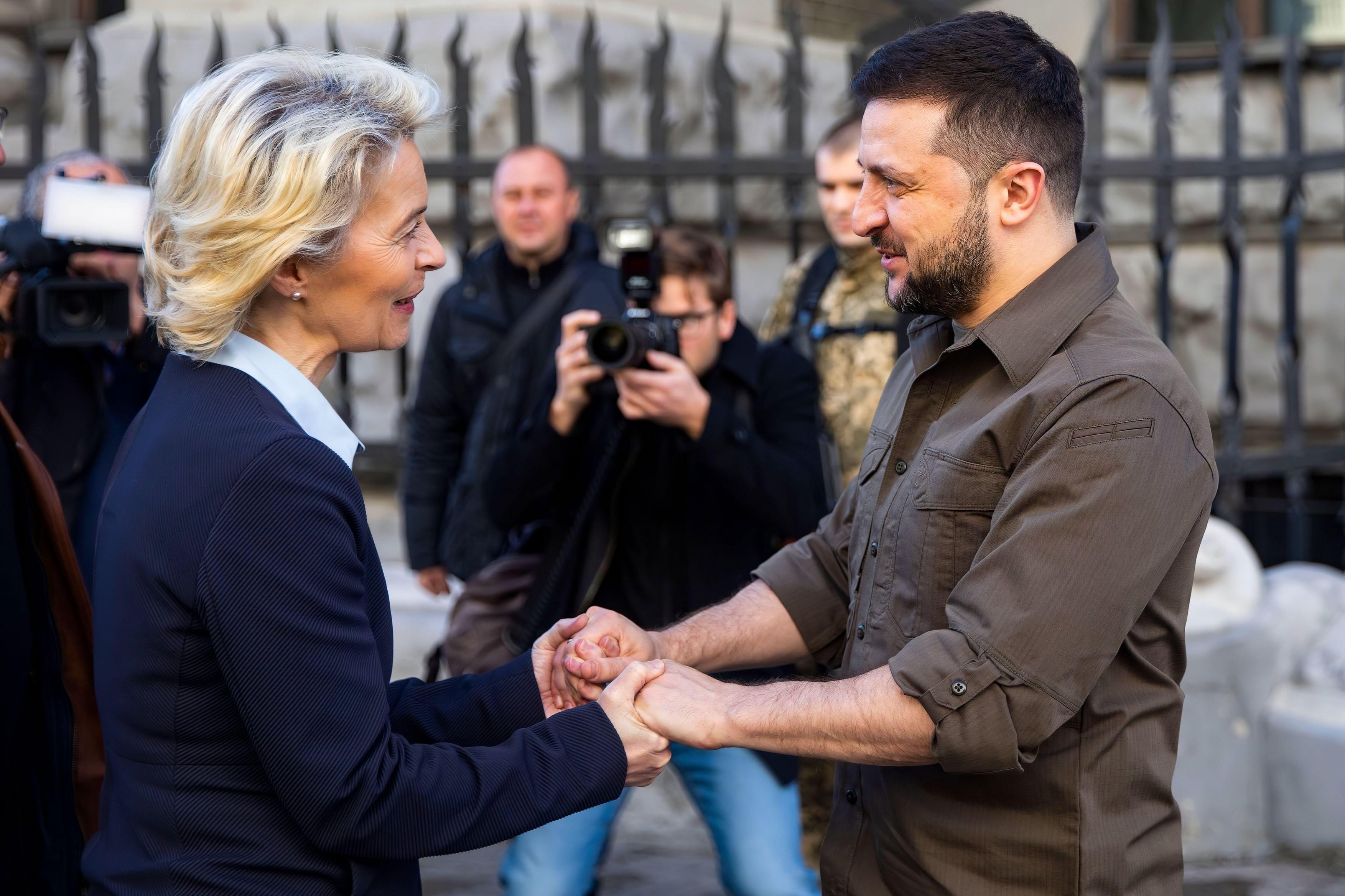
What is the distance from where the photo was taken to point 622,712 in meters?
1.89

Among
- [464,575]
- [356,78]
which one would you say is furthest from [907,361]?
[464,575]

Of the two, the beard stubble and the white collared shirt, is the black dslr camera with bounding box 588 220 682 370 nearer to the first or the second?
the beard stubble

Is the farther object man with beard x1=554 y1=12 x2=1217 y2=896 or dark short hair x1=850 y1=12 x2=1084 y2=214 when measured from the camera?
dark short hair x1=850 y1=12 x2=1084 y2=214

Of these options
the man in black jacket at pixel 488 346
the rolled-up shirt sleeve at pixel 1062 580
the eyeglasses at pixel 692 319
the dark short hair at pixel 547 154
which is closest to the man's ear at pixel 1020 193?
the rolled-up shirt sleeve at pixel 1062 580

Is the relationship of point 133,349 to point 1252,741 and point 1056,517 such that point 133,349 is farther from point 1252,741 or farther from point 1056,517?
point 1252,741

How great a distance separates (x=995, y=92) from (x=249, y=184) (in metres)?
0.97

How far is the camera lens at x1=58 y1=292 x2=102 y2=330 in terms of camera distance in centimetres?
294

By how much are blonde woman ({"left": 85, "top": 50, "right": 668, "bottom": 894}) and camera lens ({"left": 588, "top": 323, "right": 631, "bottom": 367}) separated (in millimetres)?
1093

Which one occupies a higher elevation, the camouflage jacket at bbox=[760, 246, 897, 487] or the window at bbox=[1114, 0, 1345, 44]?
the window at bbox=[1114, 0, 1345, 44]

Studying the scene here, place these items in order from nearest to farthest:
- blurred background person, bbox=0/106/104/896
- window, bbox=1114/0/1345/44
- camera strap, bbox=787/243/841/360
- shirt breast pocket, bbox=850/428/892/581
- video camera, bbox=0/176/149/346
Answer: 1. shirt breast pocket, bbox=850/428/892/581
2. blurred background person, bbox=0/106/104/896
3. video camera, bbox=0/176/149/346
4. camera strap, bbox=787/243/841/360
5. window, bbox=1114/0/1345/44

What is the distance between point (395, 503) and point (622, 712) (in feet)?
10.6

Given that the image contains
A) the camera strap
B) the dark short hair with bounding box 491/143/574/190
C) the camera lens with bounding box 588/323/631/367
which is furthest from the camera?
the dark short hair with bounding box 491/143/574/190

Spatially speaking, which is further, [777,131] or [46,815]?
[777,131]

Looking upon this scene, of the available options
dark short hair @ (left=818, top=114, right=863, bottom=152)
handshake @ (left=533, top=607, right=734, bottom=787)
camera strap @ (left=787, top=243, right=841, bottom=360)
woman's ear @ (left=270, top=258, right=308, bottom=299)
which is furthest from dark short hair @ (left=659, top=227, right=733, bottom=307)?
woman's ear @ (left=270, top=258, right=308, bottom=299)
